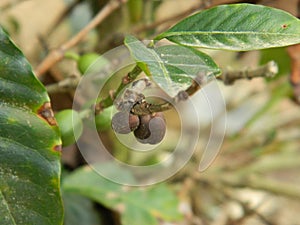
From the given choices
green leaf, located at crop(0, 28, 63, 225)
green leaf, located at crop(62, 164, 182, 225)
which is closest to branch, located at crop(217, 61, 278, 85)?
green leaf, located at crop(0, 28, 63, 225)

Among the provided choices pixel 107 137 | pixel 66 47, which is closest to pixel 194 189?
pixel 107 137

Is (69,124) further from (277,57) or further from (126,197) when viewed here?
(277,57)

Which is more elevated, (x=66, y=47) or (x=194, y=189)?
(x=66, y=47)

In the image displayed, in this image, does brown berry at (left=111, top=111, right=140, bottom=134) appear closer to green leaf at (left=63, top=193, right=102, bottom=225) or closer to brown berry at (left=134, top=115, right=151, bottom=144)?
brown berry at (left=134, top=115, right=151, bottom=144)

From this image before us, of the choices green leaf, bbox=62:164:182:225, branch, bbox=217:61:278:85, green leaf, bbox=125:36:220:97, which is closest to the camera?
green leaf, bbox=125:36:220:97

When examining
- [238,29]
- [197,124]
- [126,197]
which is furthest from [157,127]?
[126,197]

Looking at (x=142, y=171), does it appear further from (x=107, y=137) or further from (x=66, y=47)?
(x=66, y=47)
